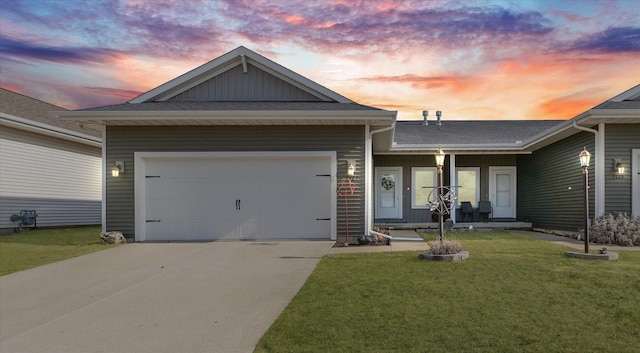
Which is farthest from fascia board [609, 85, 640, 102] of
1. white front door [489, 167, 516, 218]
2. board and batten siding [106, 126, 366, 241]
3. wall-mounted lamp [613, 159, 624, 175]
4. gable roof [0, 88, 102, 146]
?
gable roof [0, 88, 102, 146]

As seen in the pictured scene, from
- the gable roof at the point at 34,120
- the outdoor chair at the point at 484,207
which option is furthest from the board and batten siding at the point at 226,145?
the outdoor chair at the point at 484,207

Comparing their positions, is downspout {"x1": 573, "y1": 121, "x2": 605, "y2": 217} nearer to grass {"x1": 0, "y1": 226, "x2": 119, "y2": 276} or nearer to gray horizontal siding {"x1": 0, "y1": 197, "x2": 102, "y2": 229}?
grass {"x1": 0, "y1": 226, "x2": 119, "y2": 276}

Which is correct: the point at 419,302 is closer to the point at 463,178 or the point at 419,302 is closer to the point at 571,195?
the point at 571,195

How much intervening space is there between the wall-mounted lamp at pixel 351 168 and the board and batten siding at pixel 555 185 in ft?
19.2

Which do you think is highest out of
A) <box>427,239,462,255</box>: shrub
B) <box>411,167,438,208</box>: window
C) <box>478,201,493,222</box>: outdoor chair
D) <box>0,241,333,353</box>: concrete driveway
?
<box>411,167,438,208</box>: window

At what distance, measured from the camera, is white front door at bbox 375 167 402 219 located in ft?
61.0

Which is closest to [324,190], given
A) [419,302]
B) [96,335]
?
[419,302]

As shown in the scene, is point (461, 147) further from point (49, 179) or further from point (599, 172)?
point (49, 179)

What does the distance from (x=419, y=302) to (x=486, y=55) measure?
10.9 meters

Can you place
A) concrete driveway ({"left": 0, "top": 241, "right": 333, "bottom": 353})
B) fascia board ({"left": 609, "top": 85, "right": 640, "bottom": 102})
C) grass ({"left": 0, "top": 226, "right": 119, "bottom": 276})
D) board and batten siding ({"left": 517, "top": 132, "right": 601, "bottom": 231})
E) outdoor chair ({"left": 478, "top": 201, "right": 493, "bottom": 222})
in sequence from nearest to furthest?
concrete driveway ({"left": 0, "top": 241, "right": 333, "bottom": 353}), grass ({"left": 0, "top": 226, "right": 119, "bottom": 276}), fascia board ({"left": 609, "top": 85, "right": 640, "bottom": 102}), board and batten siding ({"left": 517, "top": 132, "right": 601, "bottom": 231}), outdoor chair ({"left": 478, "top": 201, "right": 493, "bottom": 222})

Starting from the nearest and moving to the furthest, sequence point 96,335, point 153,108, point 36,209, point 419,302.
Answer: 1. point 96,335
2. point 419,302
3. point 153,108
4. point 36,209

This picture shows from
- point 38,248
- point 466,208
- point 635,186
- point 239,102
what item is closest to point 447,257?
point 635,186

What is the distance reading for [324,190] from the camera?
12078mm

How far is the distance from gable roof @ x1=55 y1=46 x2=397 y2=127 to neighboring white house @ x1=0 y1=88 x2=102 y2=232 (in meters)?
2.63
